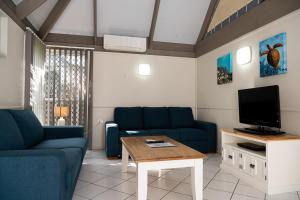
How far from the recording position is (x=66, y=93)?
4156 millimetres

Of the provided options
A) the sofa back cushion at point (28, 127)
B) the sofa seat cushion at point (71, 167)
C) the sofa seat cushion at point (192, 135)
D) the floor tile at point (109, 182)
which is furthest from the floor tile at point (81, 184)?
the sofa seat cushion at point (192, 135)

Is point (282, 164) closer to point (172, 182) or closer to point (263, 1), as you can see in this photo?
point (172, 182)

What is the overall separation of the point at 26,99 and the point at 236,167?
3293 millimetres

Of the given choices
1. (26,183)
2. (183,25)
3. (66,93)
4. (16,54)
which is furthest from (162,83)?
(26,183)

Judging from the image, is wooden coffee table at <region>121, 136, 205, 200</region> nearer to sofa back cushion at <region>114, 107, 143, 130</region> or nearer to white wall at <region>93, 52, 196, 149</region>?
sofa back cushion at <region>114, 107, 143, 130</region>

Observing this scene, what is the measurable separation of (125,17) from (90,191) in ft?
10.7

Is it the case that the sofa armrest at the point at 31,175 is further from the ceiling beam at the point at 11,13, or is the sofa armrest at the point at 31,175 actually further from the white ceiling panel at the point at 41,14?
the white ceiling panel at the point at 41,14

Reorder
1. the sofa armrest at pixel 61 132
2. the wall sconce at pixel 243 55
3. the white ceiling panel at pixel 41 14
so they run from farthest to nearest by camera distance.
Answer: the white ceiling panel at pixel 41 14
the wall sconce at pixel 243 55
the sofa armrest at pixel 61 132

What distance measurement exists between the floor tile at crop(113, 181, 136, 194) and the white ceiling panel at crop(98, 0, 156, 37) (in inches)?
123

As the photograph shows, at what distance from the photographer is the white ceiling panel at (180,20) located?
4090 millimetres

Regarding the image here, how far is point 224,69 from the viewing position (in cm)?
385

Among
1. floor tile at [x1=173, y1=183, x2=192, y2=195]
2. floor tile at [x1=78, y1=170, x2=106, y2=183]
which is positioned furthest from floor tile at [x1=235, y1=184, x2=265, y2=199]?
floor tile at [x1=78, y1=170, x2=106, y2=183]

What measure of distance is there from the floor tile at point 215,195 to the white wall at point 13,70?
2.68 meters

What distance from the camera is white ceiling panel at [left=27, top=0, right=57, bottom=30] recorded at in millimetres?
3428
